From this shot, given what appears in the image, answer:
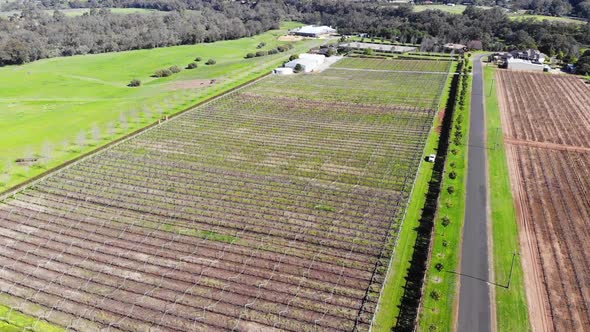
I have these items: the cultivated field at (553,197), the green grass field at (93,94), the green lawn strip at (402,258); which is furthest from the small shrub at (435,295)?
the green grass field at (93,94)

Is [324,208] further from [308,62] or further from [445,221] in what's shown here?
[308,62]

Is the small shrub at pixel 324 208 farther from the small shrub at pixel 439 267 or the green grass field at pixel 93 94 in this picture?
the green grass field at pixel 93 94

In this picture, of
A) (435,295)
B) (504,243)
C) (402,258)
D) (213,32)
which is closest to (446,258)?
(402,258)

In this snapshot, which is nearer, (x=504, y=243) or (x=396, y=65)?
(x=504, y=243)

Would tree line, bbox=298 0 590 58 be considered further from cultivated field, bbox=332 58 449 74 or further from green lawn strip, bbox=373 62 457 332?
green lawn strip, bbox=373 62 457 332

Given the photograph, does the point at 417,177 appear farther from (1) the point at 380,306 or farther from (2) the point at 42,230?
(2) the point at 42,230

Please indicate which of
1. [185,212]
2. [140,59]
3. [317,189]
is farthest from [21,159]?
[140,59]
